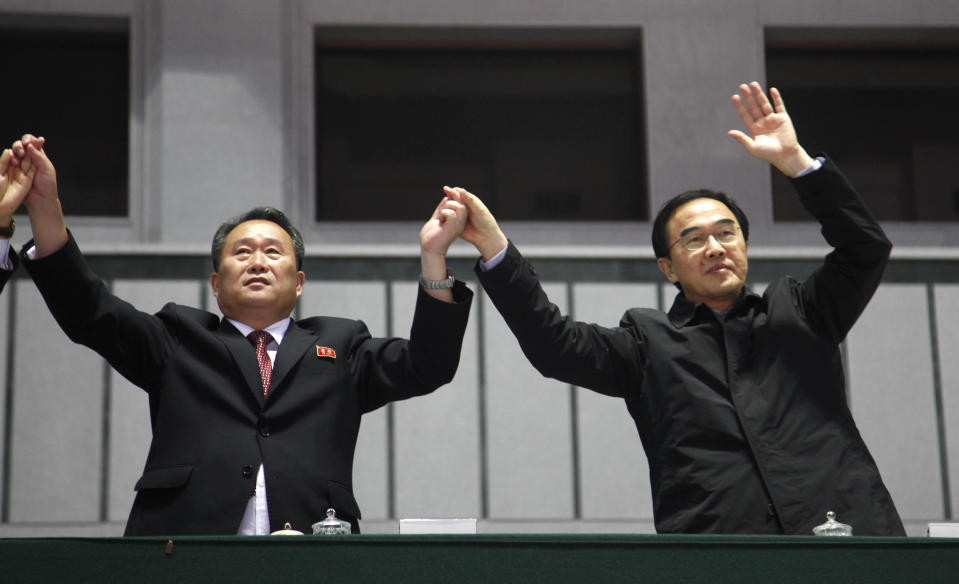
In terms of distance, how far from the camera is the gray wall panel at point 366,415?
541cm

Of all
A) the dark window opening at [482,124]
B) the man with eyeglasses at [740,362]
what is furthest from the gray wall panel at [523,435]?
the man with eyeglasses at [740,362]

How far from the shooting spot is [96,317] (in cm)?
308

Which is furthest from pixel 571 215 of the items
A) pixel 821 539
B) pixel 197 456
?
pixel 821 539

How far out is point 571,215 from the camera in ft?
20.1

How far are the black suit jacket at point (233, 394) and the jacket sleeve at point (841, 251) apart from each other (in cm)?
84

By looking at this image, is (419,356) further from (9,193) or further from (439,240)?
(9,193)

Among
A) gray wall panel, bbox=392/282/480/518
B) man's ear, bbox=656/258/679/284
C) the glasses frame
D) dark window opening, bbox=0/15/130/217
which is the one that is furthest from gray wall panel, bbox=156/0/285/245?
the glasses frame

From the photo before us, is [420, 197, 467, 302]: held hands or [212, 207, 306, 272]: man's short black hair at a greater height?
[212, 207, 306, 272]: man's short black hair

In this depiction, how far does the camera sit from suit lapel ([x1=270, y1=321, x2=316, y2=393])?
3139 millimetres

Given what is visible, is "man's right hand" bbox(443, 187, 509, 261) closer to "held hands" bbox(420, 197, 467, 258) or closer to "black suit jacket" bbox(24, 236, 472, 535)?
"held hands" bbox(420, 197, 467, 258)

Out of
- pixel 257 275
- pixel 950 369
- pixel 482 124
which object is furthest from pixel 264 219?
pixel 950 369

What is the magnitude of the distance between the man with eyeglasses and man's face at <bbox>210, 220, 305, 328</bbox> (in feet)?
1.53

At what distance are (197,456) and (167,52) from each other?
3285 mm

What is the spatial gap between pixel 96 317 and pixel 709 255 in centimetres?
146
